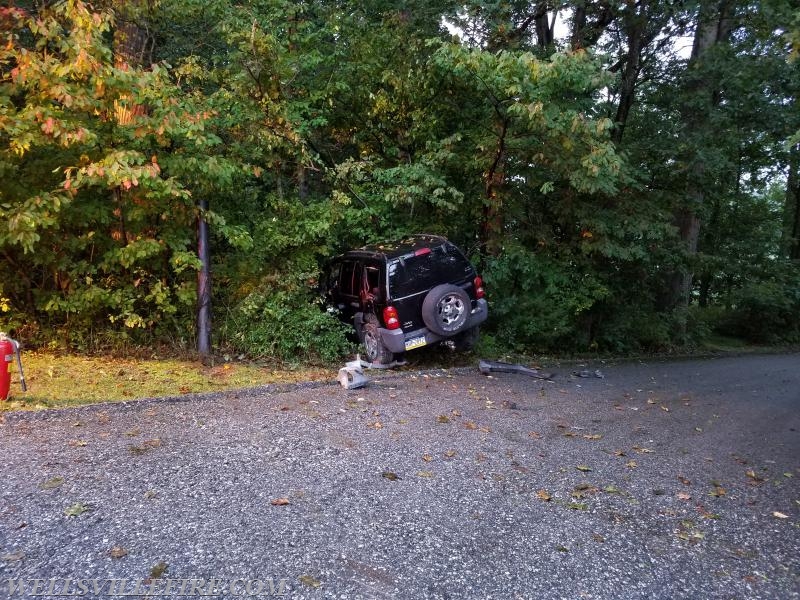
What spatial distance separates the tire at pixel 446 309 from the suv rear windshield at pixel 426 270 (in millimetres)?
288

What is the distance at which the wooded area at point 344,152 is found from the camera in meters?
7.61

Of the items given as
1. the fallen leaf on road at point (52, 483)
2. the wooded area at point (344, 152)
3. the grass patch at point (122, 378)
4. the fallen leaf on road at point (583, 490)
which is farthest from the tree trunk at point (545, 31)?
the fallen leaf on road at point (52, 483)

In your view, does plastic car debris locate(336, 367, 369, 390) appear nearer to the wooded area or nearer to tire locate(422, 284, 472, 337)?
tire locate(422, 284, 472, 337)

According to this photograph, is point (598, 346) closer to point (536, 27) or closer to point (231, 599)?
point (536, 27)

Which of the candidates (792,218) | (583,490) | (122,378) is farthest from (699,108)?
(792,218)

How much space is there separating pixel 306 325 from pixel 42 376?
3763 millimetres

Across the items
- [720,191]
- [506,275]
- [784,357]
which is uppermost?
[720,191]

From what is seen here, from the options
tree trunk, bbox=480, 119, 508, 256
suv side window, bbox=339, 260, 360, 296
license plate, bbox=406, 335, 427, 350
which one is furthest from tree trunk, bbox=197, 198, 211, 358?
tree trunk, bbox=480, 119, 508, 256

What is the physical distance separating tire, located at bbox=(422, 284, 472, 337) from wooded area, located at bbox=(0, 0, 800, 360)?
177cm

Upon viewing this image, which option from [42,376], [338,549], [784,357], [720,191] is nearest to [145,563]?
[338,549]

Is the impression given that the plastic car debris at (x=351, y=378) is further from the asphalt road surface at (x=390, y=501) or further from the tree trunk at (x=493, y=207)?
the tree trunk at (x=493, y=207)

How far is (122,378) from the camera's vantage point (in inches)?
299

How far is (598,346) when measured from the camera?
589 inches

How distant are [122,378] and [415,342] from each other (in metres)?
4.15
